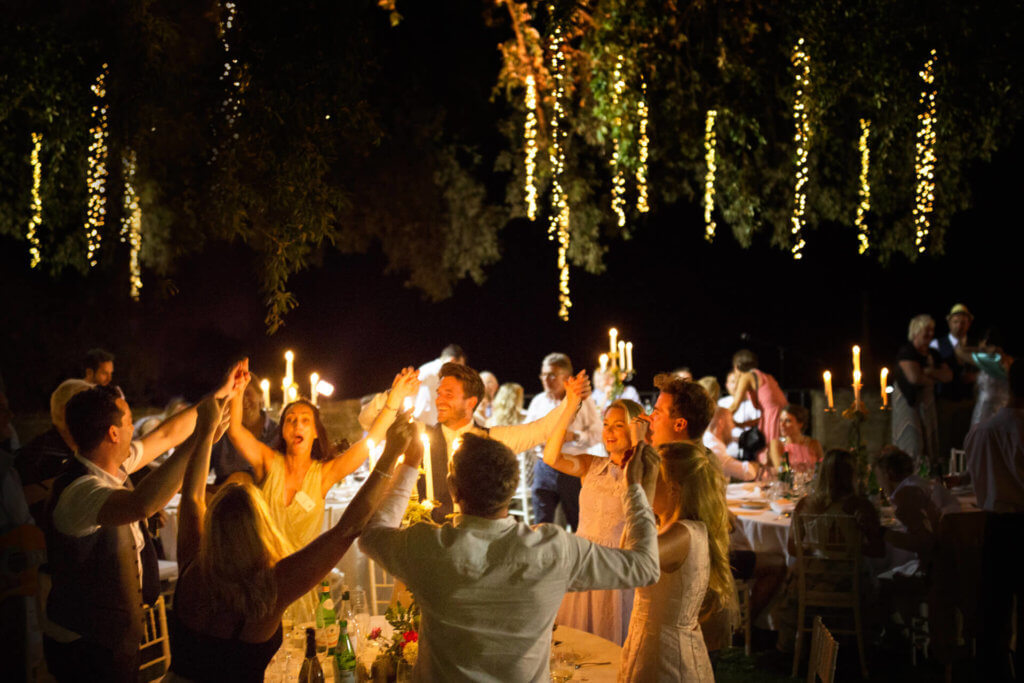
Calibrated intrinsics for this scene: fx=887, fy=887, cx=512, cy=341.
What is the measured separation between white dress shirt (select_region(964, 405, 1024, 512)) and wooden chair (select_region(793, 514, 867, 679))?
0.71m

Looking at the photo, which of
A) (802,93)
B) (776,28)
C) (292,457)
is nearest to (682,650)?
(292,457)

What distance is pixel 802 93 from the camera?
271 inches

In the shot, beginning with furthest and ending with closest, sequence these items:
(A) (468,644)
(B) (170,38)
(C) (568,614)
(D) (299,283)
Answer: (D) (299,283)
(B) (170,38)
(C) (568,614)
(A) (468,644)

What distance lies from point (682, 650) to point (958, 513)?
2953mm

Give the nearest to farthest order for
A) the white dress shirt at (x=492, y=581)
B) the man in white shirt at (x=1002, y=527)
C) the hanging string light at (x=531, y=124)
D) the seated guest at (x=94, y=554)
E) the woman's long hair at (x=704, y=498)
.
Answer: the white dress shirt at (x=492, y=581)
the seated guest at (x=94, y=554)
the woman's long hair at (x=704, y=498)
the man in white shirt at (x=1002, y=527)
the hanging string light at (x=531, y=124)

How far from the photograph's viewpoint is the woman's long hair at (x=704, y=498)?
298 cm

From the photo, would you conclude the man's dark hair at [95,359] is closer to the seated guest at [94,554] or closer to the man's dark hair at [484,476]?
the seated guest at [94,554]

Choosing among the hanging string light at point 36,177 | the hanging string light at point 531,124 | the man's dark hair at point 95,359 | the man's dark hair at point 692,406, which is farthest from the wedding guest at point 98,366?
the man's dark hair at point 692,406

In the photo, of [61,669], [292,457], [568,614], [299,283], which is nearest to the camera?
[61,669]

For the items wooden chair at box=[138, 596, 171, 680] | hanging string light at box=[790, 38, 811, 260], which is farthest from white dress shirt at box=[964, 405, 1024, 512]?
wooden chair at box=[138, 596, 171, 680]

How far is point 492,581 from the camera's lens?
2213 millimetres

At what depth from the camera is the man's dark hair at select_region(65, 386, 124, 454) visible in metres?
2.77

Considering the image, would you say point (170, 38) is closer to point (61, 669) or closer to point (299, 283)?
point (61, 669)

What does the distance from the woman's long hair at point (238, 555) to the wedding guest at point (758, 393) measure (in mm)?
6802
